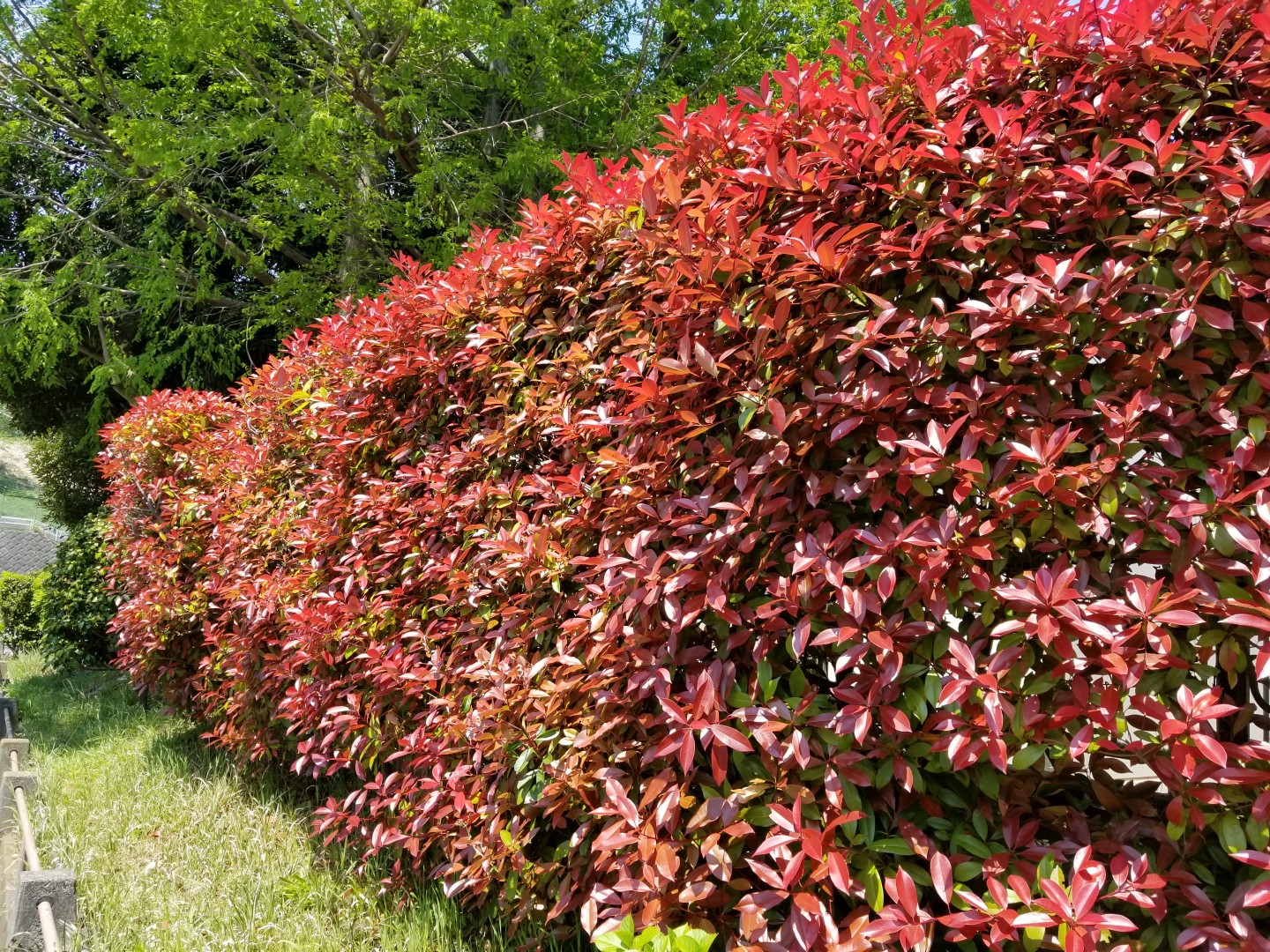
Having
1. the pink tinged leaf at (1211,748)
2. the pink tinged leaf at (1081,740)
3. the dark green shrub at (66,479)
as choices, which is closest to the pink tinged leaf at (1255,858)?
the pink tinged leaf at (1211,748)

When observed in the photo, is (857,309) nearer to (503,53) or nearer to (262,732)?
(262,732)

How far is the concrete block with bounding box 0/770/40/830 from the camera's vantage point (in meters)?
4.99

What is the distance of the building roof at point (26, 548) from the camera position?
19812 millimetres

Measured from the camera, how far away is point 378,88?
10672mm

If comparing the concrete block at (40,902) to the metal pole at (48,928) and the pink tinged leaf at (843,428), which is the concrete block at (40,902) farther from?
the pink tinged leaf at (843,428)

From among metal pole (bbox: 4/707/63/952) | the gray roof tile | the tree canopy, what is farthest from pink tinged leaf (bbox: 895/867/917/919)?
the gray roof tile

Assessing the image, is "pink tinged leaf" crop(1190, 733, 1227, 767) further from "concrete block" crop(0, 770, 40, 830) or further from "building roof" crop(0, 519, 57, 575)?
"building roof" crop(0, 519, 57, 575)

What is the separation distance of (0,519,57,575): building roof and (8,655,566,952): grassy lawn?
16086 mm

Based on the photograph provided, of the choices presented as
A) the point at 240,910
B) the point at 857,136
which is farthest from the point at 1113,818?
the point at 240,910

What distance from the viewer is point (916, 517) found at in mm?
2025

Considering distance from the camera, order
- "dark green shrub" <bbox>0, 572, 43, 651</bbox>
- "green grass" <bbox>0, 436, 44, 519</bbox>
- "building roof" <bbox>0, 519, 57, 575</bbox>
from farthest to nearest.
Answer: "green grass" <bbox>0, 436, 44, 519</bbox> < "building roof" <bbox>0, 519, 57, 575</bbox> < "dark green shrub" <bbox>0, 572, 43, 651</bbox>

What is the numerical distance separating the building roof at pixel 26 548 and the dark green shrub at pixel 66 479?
5.99ft

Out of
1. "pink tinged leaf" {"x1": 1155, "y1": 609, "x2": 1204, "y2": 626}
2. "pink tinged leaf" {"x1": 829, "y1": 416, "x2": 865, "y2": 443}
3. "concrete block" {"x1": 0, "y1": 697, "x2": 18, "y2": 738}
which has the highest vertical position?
"pink tinged leaf" {"x1": 829, "y1": 416, "x2": 865, "y2": 443}

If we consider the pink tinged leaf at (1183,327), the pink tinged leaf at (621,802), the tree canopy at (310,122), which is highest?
the tree canopy at (310,122)
